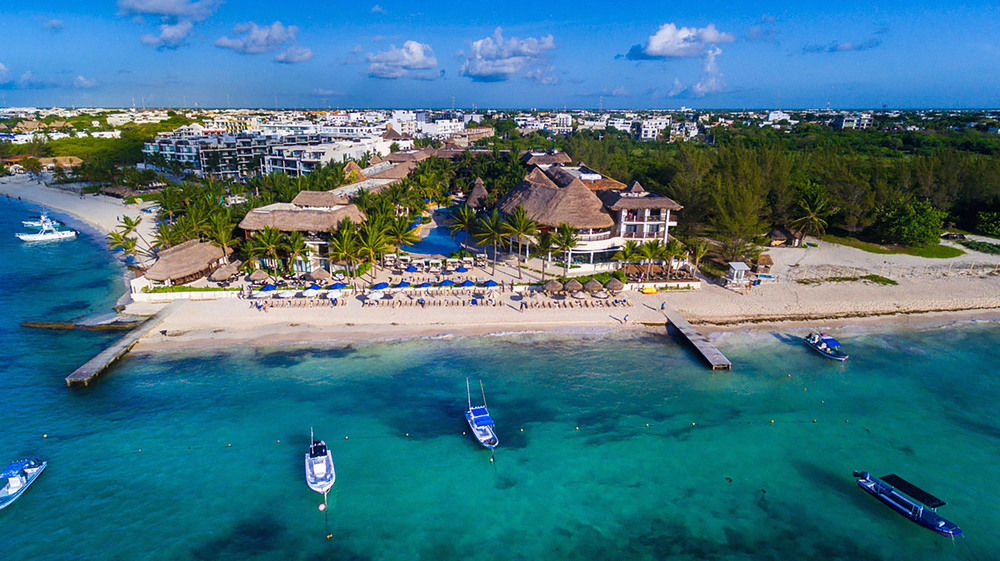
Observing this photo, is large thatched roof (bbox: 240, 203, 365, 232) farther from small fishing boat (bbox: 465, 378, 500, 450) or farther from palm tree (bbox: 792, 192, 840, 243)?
palm tree (bbox: 792, 192, 840, 243)

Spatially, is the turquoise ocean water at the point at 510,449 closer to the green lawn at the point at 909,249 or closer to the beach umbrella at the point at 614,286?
the beach umbrella at the point at 614,286

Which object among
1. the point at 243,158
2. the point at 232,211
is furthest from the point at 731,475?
the point at 243,158

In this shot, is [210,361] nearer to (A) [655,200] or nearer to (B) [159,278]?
(B) [159,278]

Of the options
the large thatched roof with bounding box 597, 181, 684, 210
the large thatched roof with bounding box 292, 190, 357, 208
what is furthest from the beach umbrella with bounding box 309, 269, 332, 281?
the large thatched roof with bounding box 597, 181, 684, 210

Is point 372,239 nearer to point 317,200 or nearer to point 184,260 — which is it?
point 317,200

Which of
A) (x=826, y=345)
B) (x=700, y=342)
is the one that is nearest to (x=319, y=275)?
(x=700, y=342)

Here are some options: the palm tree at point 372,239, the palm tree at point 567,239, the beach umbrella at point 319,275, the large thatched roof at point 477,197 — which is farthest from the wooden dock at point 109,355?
the large thatched roof at point 477,197

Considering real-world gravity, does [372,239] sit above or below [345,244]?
above
